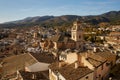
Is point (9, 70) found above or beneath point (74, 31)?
beneath

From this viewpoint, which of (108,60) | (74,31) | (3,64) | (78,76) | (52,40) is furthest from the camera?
(52,40)

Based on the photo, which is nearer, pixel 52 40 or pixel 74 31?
pixel 74 31

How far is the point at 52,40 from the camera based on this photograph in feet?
201

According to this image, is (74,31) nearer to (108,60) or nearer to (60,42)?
(60,42)

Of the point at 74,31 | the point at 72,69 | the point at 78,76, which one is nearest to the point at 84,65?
the point at 72,69

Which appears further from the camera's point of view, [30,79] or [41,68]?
[41,68]

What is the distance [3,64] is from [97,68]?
2342cm

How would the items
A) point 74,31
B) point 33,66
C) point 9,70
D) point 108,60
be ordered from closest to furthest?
point 108,60 → point 33,66 → point 9,70 → point 74,31

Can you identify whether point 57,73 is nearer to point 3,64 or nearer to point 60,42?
point 3,64

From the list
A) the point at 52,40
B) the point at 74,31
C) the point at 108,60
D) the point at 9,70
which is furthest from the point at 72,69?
the point at 52,40

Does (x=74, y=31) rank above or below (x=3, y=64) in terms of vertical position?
above

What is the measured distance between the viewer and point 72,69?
84.1 feet

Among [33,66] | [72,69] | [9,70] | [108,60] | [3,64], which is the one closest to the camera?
[72,69]

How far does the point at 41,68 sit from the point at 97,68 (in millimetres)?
11403
